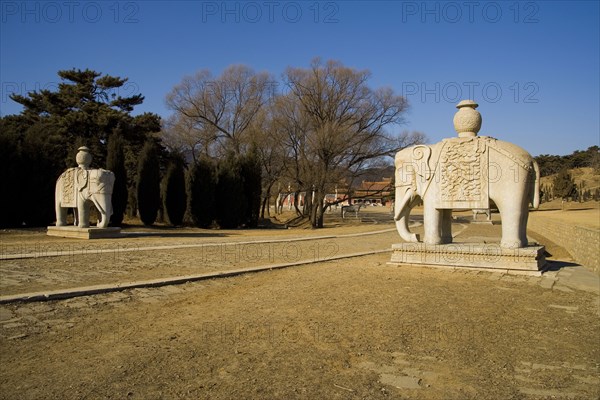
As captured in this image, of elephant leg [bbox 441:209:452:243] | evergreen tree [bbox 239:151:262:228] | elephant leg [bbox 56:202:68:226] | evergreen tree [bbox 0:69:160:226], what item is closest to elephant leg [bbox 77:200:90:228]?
elephant leg [bbox 56:202:68:226]

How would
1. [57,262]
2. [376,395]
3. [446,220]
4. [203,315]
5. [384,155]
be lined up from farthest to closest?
[384,155] → [446,220] → [57,262] → [203,315] → [376,395]

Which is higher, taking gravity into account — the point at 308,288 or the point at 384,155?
the point at 384,155

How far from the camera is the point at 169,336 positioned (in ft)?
15.1

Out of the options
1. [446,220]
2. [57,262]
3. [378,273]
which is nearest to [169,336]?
[378,273]

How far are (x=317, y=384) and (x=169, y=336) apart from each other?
6.04 feet

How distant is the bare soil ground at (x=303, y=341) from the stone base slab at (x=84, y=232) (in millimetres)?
7855

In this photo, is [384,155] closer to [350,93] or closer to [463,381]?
[350,93]

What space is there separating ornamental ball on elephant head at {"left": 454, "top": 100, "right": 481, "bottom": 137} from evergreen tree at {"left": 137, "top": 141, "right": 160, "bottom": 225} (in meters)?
20.4

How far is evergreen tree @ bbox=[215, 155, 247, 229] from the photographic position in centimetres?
2845

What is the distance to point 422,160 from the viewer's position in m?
9.42

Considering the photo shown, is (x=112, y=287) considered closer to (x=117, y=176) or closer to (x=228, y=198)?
(x=117, y=176)

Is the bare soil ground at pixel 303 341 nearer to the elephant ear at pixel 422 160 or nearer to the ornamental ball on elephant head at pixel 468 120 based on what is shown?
the elephant ear at pixel 422 160

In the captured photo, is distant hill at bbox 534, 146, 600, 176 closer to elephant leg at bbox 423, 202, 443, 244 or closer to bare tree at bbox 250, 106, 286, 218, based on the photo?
bare tree at bbox 250, 106, 286, 218

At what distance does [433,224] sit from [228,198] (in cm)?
2040
